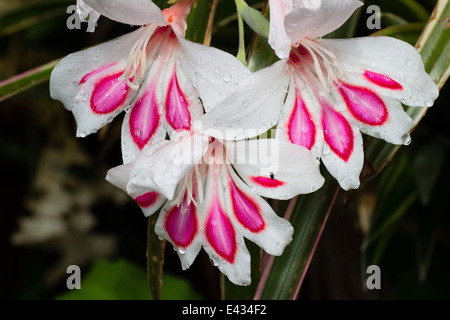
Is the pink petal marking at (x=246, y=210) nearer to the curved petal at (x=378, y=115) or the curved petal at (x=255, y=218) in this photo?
the curved petal at (x=255, y=218)

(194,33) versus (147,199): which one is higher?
(194,33)

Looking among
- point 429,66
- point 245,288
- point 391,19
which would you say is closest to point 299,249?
point 245,288

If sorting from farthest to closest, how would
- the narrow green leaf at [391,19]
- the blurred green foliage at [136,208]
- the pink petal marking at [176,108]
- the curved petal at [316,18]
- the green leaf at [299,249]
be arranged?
the blurred green foliage at [136,208], the narrow green leaf at [391,19], the green leaf at [299,249], the pink petal marking at [176,108], the curved petal at [316,18]

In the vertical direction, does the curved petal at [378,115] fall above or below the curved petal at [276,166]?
above

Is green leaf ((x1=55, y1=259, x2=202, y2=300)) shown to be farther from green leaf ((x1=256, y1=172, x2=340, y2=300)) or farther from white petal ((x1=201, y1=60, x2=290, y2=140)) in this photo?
white petal ((x1=201, y1=60, x2=290, y2=140))

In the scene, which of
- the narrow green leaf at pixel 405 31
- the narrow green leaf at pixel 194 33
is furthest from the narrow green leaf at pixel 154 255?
the narrow green leaf at pixel 405 31

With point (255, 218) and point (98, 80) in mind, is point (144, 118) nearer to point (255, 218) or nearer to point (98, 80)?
point (98, 80)

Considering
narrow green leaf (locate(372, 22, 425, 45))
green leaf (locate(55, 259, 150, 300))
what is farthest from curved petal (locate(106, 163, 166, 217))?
green leaf (locate(55, 259, 150, 300))
